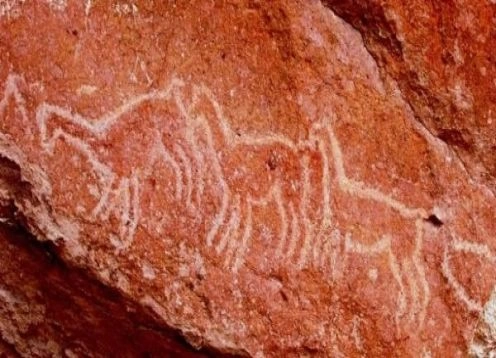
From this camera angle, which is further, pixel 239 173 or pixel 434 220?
pixel 434 220

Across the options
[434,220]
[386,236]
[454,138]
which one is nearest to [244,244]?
[386,236]

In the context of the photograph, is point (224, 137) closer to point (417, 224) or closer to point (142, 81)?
point (142, 81)

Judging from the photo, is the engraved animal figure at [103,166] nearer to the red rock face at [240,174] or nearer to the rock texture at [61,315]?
the red rock face at [240,174]

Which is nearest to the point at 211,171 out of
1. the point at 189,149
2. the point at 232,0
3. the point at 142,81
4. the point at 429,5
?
the point at 189,149

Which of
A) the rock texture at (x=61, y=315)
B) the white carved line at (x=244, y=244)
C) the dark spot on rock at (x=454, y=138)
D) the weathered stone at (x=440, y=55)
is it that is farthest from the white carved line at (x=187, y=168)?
the dark spot on rock at (x=454, y=138)

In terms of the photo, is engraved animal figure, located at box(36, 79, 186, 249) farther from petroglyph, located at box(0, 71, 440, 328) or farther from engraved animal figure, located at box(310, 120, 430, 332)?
engraved animal figure, located at box(310, 120, 430, 332)

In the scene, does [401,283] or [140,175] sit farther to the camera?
[401,283]

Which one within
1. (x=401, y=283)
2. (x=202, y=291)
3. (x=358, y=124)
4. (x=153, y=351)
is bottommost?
(x=153, y=351)

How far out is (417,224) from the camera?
2.11 m

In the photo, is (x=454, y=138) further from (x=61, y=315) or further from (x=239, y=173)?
(x=61, y=315)

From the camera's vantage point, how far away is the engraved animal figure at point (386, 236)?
2053mm

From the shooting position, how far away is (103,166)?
6.40ft

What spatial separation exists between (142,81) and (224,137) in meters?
0.21

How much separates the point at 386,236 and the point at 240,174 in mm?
351
